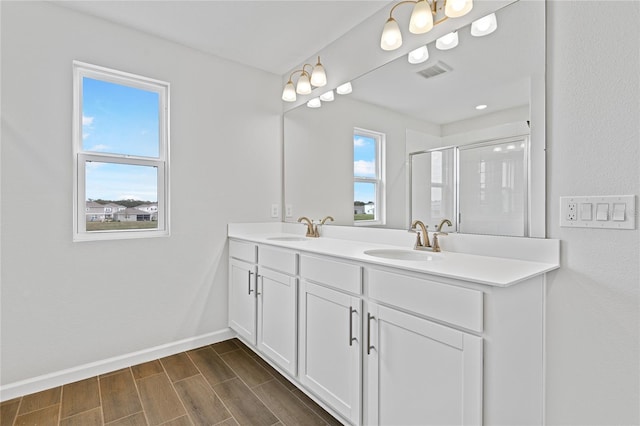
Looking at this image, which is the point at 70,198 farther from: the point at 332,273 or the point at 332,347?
the point at 332,347

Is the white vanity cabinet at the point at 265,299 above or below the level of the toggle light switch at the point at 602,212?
below

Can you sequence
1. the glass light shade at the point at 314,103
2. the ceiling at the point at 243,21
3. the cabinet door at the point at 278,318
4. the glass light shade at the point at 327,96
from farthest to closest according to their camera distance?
the glass light shade at the point at 314,103 → the glass light shade at the point at 327,96 → the ceiling at the point at 243,21 → the cabinet door at the point at 278,318

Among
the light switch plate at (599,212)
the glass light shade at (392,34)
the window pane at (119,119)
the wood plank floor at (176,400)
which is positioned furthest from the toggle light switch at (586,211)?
the window pane at (119,119)

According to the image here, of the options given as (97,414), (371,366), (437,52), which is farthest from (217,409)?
(437,52)

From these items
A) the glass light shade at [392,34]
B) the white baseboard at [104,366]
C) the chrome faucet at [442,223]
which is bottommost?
the white baseboard at [104,366]

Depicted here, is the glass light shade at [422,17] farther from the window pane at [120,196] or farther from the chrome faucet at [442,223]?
the window pane at [120,196]

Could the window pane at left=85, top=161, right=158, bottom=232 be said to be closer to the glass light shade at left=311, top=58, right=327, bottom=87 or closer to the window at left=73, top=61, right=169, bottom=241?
the window at left=73, top=61, right=169, bottom=241

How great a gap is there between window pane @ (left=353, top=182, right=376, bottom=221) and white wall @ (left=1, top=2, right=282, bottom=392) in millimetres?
980

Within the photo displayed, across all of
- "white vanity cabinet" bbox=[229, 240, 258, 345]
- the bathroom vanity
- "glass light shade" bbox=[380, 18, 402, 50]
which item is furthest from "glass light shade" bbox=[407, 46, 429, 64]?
"white vanity cabinet" bbox=[229, 240, 258, 345]

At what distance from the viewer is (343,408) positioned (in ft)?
5.15

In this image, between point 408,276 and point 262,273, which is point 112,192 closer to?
point 262,273

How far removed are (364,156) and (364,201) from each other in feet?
1.05

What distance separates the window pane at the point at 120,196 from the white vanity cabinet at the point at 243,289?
677 mm

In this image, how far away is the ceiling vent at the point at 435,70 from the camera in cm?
176
